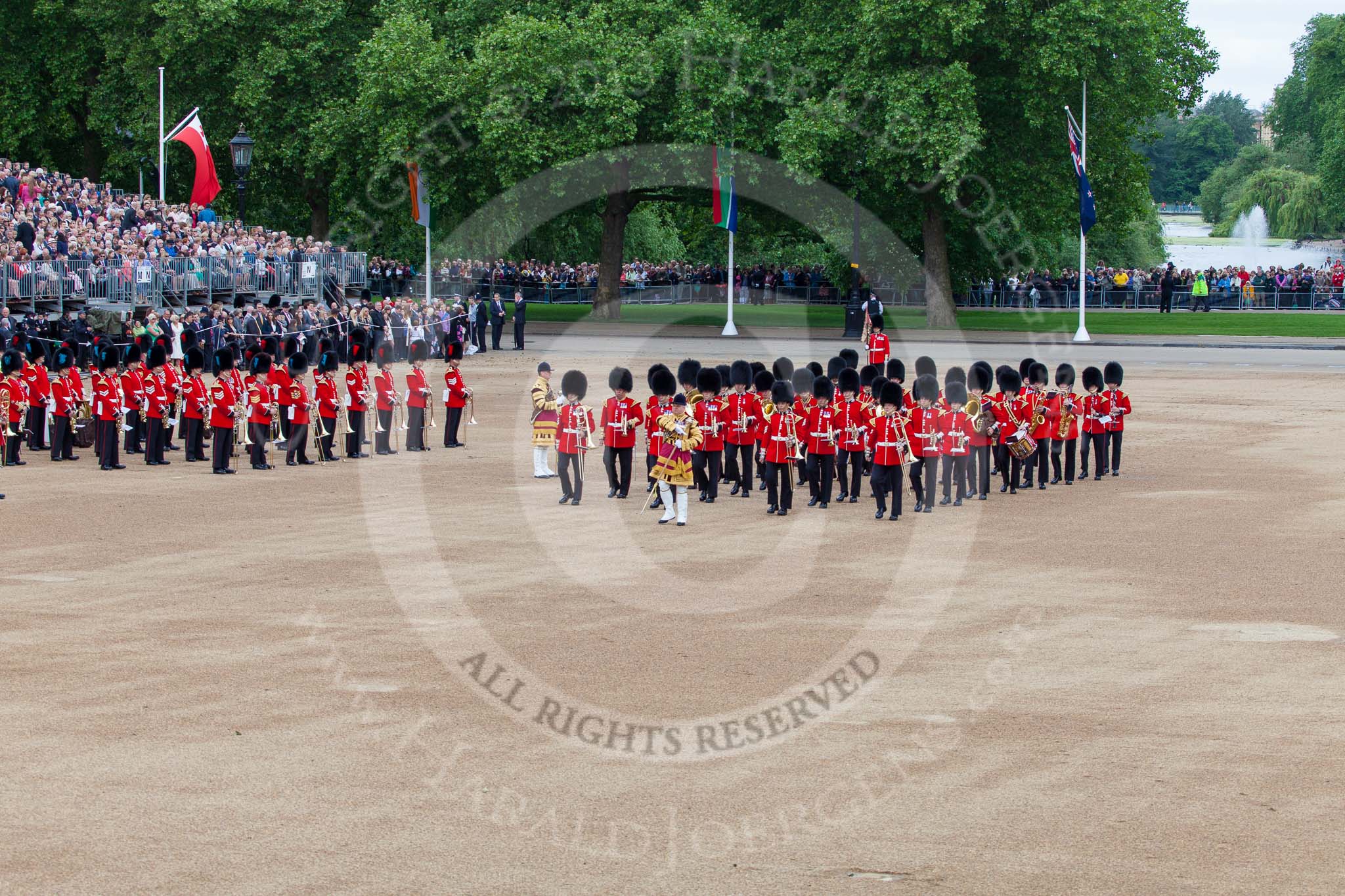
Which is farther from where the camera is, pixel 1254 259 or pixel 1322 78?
pixel 1322 78

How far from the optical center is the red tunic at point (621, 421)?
A: 58.9 ft

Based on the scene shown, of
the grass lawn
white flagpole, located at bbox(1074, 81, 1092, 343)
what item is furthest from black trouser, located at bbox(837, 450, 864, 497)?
the grass lawn

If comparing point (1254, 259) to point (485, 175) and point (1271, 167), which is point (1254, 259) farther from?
point (485, 175)

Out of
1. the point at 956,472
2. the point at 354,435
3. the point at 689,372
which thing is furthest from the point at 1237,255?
the point at 956,472

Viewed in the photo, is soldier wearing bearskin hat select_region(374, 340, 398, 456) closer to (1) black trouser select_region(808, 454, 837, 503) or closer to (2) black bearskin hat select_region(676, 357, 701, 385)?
(2) black bearskin hat select_region(676, 357, 701, 385)

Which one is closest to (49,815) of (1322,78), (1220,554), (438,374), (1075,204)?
(1220,554)

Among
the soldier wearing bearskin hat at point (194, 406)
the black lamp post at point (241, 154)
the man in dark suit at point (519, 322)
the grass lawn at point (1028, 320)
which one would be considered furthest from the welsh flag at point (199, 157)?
the soldier wearing bearskin hat at point (194, 406)

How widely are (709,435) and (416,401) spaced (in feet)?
19.2

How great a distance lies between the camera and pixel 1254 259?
76875 mm

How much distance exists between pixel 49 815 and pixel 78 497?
11.0 m

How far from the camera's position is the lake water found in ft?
246

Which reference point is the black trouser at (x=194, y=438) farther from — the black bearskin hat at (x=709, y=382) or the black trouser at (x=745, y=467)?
the black bearskin hat at (x=709, y=382)

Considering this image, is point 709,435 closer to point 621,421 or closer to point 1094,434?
point 621,421

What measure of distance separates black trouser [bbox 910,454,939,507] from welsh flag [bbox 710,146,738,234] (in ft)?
88.2
